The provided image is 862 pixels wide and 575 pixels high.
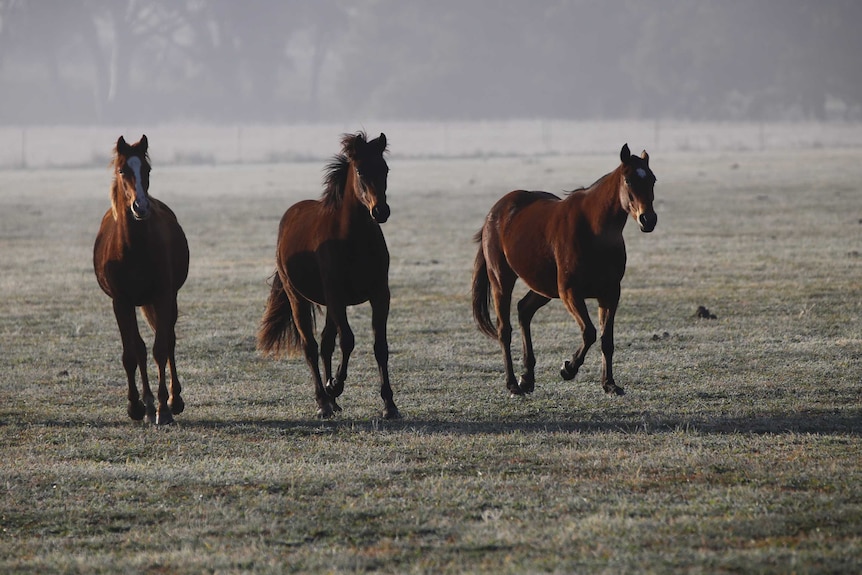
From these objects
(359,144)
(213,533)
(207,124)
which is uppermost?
(207,124)

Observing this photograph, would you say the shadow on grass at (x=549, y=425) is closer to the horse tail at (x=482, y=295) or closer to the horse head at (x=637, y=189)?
the horse head at (x=637, y=189)

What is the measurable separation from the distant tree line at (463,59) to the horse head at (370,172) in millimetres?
79183

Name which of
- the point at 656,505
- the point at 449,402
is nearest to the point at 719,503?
the point at 656,505

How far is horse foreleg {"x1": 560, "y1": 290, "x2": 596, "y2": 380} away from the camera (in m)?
9.08

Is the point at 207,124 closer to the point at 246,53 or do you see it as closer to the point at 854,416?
the point at 246,53

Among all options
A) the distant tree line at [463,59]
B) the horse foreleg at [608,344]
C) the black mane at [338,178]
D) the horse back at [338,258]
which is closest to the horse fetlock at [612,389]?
the horse foreleg at [608,344]

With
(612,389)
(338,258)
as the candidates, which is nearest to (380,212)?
(338,258)

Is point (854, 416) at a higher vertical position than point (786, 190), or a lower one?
lower

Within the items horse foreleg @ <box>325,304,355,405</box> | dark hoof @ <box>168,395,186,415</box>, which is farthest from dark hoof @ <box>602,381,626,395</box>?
dark hoof @ <box>168,395,186,415</box>

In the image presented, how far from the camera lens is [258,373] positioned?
35.4 ft

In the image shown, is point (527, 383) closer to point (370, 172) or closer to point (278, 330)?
point (278, 330)

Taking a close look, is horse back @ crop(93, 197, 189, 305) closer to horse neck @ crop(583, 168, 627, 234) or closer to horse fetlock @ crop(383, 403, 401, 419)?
horse fetlock @ crop(383, 403, 401, 419)

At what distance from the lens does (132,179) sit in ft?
27.2

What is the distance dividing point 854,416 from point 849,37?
83.6 meters
